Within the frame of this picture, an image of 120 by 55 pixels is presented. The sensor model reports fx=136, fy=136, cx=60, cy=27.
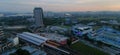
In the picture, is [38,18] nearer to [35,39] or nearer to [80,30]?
[80,30]

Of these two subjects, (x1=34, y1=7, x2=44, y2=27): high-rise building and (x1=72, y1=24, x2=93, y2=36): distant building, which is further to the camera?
(x1=34, y1=7, x2=44, y2=27): high-rise building

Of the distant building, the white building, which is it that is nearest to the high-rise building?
the distant building

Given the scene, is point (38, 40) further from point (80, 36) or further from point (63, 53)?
point (80, 36)

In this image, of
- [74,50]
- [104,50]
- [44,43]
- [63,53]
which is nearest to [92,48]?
[104,50]

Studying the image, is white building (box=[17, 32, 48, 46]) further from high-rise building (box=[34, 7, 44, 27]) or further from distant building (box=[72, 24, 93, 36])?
high-rise building (box=[34, 7, 44, 27])

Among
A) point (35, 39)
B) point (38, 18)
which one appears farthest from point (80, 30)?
point (38, 18)

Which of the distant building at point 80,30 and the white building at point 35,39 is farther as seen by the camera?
the distant building at point 80,30

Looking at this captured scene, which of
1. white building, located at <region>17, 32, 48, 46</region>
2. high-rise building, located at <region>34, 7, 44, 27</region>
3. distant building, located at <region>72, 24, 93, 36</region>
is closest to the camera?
white building, located at <region>17, 32, 48, 46</region>

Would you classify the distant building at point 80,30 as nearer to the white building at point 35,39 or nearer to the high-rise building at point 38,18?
the white building at point 35,39

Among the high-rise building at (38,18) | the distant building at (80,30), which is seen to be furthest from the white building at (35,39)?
the high-rise building at (38,18)

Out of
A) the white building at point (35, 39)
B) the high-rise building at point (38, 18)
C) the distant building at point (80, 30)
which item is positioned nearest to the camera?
the white building at point (35, 39)

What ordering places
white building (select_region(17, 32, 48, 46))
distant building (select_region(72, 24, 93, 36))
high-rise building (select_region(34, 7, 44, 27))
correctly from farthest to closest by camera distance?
1. high-rise building (select_region(34, 7, 44, 27))
2. distant building (select_region(72, 24, 93, 36))
3. white building (select_region(17, 32, 48, 46))
